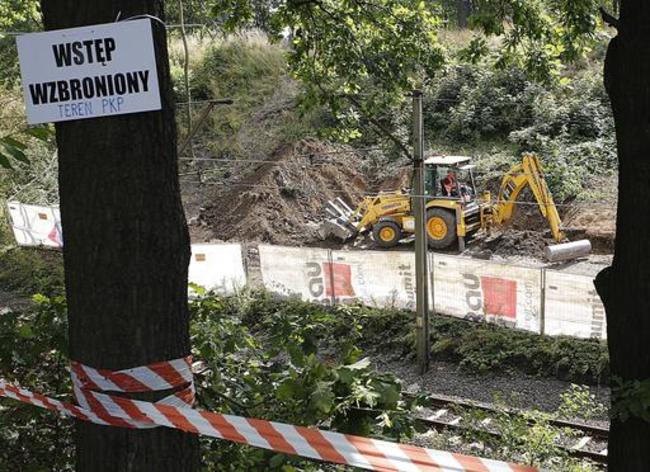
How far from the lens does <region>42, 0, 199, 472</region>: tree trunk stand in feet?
9.39

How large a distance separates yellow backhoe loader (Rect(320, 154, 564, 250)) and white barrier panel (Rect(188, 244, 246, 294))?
4659 millimetres

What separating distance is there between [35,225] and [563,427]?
1857cm

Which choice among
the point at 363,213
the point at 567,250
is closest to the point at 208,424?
the point at 567,250

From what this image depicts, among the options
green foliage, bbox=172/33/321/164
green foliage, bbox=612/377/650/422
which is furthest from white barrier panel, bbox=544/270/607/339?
green foliage, bbox=172/33/321/164

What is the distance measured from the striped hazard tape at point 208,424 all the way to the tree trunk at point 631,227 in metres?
0.73

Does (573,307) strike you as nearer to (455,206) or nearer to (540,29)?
(455,206)

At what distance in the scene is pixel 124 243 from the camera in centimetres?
288

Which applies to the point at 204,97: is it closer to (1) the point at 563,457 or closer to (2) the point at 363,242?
(2) the point at 363,242

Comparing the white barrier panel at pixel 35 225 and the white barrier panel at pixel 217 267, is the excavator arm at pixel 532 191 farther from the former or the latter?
the white barrier panel at pixel 35 225

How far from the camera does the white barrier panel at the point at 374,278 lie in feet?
53.3

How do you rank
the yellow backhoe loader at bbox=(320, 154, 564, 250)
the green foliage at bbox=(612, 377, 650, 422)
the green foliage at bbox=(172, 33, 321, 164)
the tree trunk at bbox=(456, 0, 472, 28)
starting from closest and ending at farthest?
1. the green foliage at bbox=(612, 377, 650, 422)
2. the yellow backhoe loader at bbox=(320, 154, 564, 250)
3. the green foliage at bbox=(172, 33, 321, 164)
4. the tree trunk at bbox=(456, 0, 472, 28)

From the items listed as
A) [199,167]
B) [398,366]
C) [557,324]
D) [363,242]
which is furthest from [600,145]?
[199,167]

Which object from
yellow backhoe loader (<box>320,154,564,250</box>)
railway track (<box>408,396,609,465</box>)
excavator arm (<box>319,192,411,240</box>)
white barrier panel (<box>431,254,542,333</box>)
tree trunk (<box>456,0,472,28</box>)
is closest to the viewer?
railway track (<box>408,396,609,465</box>)

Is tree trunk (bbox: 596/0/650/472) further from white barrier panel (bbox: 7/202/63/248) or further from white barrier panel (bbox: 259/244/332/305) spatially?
white barrier panel (bbox: 7/202/63/248)
